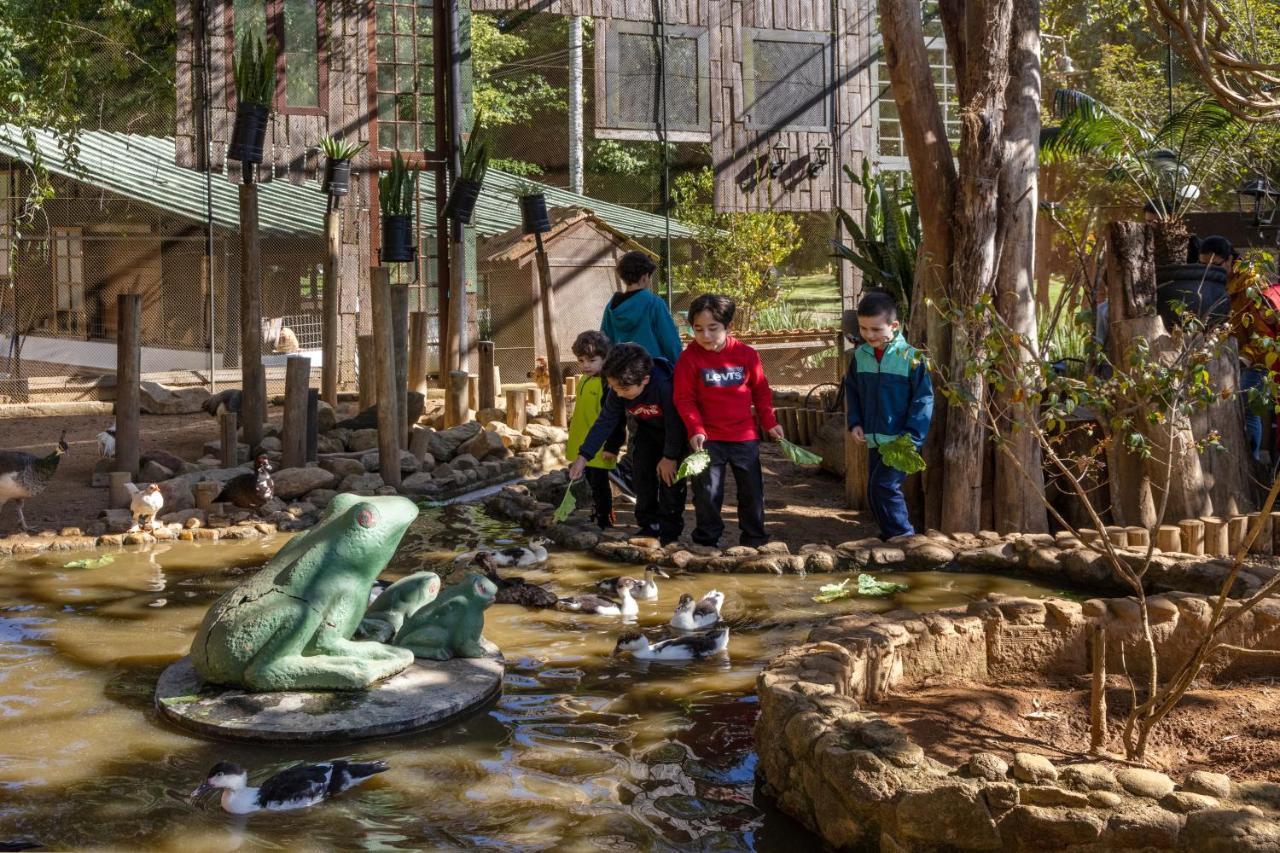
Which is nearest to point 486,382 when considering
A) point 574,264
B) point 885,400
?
point 574,264

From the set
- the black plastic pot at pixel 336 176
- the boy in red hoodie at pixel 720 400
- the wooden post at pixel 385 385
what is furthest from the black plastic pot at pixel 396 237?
the boy in red hoodie at pixel 720 400

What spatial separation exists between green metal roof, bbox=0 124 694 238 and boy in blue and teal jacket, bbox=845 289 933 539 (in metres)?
9.56

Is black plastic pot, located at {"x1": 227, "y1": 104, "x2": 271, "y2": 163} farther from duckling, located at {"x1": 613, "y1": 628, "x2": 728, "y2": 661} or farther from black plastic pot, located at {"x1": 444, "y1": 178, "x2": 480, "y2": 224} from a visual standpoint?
duckling, located at {"x1": 613, "y1": 628, "x2": 728, "y2": 661}

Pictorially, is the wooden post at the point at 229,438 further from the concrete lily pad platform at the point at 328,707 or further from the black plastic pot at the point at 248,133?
the concrete lily pad platform at the point at 328,707

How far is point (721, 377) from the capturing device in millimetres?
7914

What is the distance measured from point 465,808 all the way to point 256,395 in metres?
6.90

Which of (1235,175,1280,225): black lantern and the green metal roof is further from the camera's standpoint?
the green metal roof

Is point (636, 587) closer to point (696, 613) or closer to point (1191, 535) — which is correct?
point (696, 613)

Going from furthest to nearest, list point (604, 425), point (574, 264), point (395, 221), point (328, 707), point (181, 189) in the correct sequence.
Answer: point (181, 189)
point (574, 264)
point (395, 221)
point (604, 425)
point (328, 707)

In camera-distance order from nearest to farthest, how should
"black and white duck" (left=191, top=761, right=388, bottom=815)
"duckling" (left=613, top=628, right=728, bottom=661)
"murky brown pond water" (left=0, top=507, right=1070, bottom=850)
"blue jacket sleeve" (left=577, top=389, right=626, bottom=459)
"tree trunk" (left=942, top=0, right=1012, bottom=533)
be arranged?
"murky brown pond water" (left=0, top=507, right=1070, bottom=850) < "black and white duck" (left=191, top=761, right=388, bottom=815) < "duckling" (left=613, top=628, right=728, bottom=661) < "tree trunk" (left=942, top=0, right=1012, bottom=533) < "blue jacket sleeve" (left=577, top=389, right=626, bottom=459)

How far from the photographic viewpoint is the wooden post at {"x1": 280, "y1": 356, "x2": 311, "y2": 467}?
1005 cm

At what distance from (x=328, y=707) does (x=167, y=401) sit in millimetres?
9357

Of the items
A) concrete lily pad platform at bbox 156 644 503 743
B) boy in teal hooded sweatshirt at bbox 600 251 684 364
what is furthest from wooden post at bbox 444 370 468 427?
concrete lily pad platform at bbox 156 644 503 743

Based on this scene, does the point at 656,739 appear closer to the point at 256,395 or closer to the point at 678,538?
the point at 678,538
